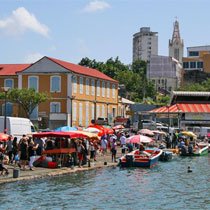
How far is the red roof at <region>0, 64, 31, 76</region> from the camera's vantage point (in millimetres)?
84569

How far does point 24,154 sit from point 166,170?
42.5 feet

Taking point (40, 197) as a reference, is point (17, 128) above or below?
above

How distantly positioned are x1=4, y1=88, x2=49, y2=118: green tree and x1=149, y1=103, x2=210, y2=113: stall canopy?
19113 mm

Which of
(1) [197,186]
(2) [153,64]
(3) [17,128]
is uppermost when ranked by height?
(2) [153,64]

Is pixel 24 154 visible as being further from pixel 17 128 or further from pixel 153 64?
pixel 153 64

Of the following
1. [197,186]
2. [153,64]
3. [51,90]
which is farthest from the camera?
[153,64]

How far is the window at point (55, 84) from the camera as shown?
263 feet

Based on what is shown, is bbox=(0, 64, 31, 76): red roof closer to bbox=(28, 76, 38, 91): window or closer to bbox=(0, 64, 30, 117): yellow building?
bbox=(0, 64, 30, 117): yellow building

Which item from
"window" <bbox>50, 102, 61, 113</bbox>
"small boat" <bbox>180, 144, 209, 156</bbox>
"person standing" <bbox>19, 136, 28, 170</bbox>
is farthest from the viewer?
"window" <bbox>50, 102, 61, 113</bbox>

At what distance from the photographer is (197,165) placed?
48.0 meters

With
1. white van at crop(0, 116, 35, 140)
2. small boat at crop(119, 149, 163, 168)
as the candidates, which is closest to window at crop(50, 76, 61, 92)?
white van at crop(0, 116, 35, 140)

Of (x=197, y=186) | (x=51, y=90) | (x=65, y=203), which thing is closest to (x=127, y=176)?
(x=197, y=186)

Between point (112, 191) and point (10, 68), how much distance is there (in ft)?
197

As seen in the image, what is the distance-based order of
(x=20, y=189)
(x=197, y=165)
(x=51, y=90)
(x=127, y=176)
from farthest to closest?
(x=51, y=90)
(x=197, y=165)
(x=127, y=176)
(x=20, y=189)
